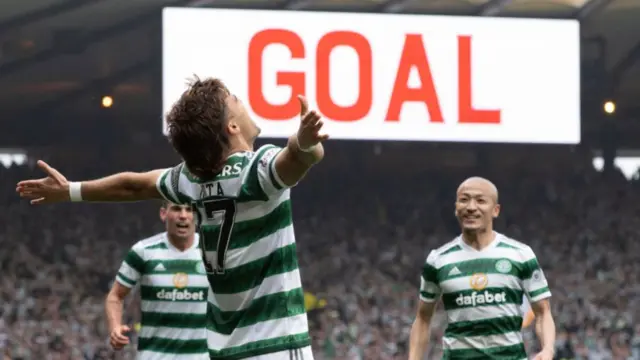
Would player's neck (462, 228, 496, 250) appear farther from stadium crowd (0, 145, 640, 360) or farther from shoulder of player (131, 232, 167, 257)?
stadium crowd (0, 145, 640, 360)

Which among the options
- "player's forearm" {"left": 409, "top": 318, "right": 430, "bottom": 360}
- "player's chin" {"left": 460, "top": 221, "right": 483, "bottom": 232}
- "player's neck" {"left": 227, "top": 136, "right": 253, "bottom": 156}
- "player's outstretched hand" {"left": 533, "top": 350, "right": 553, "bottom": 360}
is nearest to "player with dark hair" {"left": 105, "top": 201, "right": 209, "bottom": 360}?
"player's forearm" {"left": 409, "top": 318, "right": 430, "bottom": 360}

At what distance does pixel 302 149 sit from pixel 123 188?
30.5 inches

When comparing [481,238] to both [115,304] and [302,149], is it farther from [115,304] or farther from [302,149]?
[302,149]

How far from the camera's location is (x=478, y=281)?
5969 millimetres

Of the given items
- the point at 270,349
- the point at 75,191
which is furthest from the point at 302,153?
the point at 75,191

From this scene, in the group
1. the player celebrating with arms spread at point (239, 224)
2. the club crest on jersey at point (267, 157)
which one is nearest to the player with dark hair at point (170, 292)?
the player celebrating with arms spread at point (239, 224)

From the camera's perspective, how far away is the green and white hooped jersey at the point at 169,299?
6.77 m

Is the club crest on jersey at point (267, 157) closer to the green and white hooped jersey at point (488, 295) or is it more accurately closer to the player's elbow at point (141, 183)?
the player's elbow at point (141, 183)

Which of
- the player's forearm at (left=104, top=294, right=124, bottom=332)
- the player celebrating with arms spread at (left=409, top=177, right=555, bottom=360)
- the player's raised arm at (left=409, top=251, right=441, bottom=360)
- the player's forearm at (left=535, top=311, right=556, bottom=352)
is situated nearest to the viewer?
the player's forearm at (left=535, top=311, right=556, bottom=352)

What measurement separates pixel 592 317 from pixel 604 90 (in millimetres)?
3177

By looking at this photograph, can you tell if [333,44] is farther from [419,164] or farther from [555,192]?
[555,192]

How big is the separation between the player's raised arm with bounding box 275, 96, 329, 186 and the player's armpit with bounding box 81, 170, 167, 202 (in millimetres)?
560

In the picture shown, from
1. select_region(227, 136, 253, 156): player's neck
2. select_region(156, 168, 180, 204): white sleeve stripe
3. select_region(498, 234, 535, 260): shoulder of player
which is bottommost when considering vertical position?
select_region(498, 234, 535, 260): shoulder of player

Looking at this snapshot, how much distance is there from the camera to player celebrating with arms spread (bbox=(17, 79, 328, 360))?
345cm
